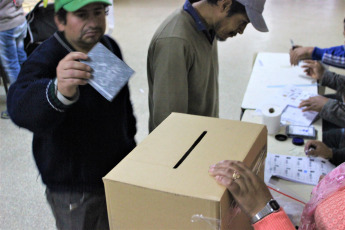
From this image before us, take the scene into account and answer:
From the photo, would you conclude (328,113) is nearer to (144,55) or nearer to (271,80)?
(271,80)

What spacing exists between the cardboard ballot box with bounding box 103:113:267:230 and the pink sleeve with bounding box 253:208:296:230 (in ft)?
0.23

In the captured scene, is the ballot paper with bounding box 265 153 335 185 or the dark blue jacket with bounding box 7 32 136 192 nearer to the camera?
the dark blue jacket with bounding box 7 32 136 192

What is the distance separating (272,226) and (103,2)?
81cm

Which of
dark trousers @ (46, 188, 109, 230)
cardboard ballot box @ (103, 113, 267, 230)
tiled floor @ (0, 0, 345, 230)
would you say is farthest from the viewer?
tiled floor @ (0, 0, 345, 230)

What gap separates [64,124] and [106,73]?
0.27m

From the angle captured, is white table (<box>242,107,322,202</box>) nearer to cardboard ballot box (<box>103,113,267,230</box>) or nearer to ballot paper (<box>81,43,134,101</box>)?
cardboard ballot box (<box>103,113,267,230</box>)

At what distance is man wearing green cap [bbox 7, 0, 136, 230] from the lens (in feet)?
3.36

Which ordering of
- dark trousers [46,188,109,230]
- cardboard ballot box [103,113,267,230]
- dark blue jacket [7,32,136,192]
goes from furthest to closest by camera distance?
dark trousers [46,188,109,230], dark blue jacket [7,32,136,192], cardboard ballot box [103,113,267,230]

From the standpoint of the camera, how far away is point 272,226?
0.89 metres

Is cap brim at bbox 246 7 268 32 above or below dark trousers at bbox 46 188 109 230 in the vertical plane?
above

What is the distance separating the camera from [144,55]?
4.81 metres

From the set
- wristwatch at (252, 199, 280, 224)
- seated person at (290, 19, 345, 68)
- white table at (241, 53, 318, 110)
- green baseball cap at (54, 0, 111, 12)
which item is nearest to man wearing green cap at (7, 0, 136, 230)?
green baseball cap at (54, 0, 111, 12)

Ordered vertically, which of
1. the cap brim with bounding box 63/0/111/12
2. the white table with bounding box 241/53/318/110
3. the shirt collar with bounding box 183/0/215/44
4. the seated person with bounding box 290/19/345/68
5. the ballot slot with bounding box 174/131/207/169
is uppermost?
the cap brim with bounding box 63/0/111/12

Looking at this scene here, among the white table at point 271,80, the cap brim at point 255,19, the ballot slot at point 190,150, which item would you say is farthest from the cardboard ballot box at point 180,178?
the white table at point 271,80
